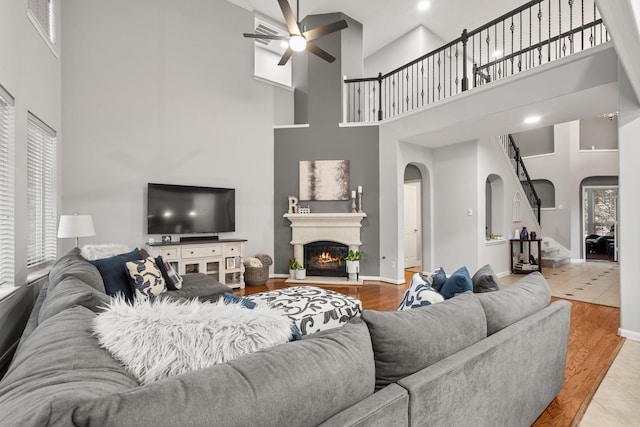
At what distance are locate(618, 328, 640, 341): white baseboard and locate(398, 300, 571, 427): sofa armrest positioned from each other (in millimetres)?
1861

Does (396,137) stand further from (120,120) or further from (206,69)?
(120,120)

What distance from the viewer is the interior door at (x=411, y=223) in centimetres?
748

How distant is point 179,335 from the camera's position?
86cm

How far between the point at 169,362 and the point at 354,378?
51 cm

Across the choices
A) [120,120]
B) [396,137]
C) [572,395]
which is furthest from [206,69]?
[572,395]

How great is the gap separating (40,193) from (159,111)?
202 centimetres

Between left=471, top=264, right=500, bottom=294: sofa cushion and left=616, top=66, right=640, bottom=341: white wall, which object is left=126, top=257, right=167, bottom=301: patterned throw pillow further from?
left=616, top=66, right=640, bottom=341: white wall

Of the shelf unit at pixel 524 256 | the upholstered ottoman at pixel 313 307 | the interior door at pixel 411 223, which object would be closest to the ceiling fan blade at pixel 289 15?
the upholstered ottoman at pixel 313 307

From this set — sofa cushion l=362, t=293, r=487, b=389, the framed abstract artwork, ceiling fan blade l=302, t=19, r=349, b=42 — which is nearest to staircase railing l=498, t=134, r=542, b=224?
the framed abstract artwork

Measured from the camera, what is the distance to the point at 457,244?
586 cm

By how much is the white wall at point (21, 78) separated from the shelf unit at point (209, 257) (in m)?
1.81

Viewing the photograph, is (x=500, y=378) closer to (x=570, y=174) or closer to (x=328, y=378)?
(x=328, y=378)

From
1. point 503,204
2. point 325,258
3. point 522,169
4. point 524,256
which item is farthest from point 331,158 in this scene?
point 522,169

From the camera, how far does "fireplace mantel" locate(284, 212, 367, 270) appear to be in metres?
5.65
